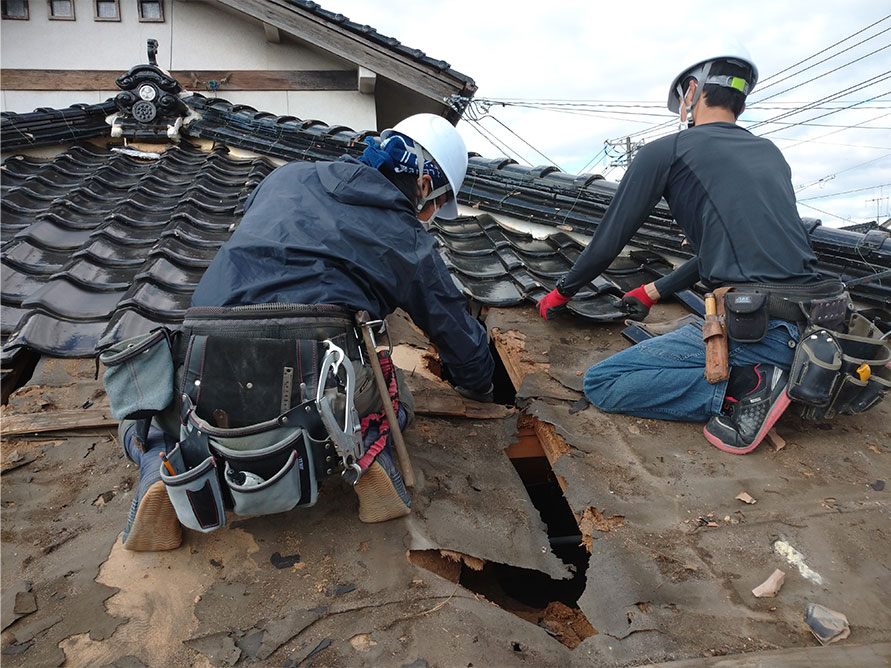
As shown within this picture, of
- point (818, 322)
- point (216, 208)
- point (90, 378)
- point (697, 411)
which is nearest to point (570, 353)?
point (697, 411)

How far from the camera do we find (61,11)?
26.6 feet

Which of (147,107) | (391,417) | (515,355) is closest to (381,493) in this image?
(391,417)

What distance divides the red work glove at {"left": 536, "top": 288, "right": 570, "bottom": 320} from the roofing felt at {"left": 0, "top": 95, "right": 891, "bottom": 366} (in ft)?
0.50

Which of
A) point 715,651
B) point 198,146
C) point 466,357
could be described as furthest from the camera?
point 198,146

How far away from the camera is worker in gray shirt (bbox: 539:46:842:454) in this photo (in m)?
2.49

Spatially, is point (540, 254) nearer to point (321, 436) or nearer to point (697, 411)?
point (697, 411)

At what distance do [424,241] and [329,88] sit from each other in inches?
285

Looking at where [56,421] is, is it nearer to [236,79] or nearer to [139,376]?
[139,376]

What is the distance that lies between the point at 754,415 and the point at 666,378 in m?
0.42

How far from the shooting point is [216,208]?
4.42 metres

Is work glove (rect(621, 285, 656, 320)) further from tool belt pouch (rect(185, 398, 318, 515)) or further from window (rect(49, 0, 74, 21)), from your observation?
window (rect(49, 0, 74, 21))

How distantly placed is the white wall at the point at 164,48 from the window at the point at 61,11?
7 cm

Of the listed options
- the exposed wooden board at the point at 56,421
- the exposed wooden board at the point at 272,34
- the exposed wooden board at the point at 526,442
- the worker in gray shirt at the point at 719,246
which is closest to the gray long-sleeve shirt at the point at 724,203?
the worker in gray shirt at the point at 719,246

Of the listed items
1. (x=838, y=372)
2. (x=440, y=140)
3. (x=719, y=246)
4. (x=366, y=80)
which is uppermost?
(x=366, y=80)
